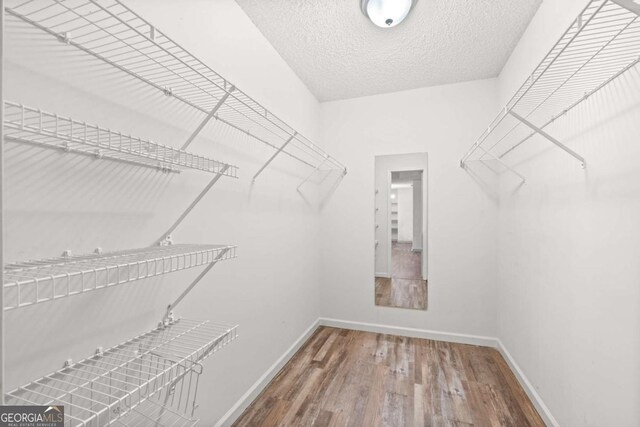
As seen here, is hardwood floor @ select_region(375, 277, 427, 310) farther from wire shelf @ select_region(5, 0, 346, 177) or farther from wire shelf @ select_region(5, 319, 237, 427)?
wire shelf @ select_region(5, 0, 346, 177)

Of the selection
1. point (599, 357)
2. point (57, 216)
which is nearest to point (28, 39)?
point (57, 216)

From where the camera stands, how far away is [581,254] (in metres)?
1.35

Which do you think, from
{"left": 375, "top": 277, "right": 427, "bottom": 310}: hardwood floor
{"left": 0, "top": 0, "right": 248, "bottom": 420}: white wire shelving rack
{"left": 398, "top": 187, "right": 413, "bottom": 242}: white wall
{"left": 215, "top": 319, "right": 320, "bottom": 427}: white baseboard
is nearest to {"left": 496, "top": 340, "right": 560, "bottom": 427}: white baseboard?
{"left": 375, "top": 277, "right": 427, "bottom": 310}: hardwood floor

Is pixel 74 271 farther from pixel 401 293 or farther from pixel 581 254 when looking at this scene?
pixel 401 293

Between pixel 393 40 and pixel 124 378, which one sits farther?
pixel 393 40

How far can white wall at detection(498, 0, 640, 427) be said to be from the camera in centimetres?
106

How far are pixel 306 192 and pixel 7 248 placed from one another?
219cm

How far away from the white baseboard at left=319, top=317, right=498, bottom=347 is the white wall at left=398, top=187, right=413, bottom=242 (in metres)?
0.91

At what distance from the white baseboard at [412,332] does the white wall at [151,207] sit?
2.94 ft

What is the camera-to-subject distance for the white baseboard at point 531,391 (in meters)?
1.62

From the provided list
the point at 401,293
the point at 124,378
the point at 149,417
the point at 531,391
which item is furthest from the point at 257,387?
the point at 531,391

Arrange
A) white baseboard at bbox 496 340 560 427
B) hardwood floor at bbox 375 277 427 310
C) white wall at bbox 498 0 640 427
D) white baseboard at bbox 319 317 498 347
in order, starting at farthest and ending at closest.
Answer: hardwood floor at bbox 375 277 427 310, white baseboard at bbox 319 317 498 347, white baseboard at bbox 496 340 560 427, white wall at bbox 498 0 640 427

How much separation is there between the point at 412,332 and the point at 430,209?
1.23m

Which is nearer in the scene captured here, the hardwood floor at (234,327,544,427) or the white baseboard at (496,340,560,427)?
the white baseboard at (496,340,560,427)
